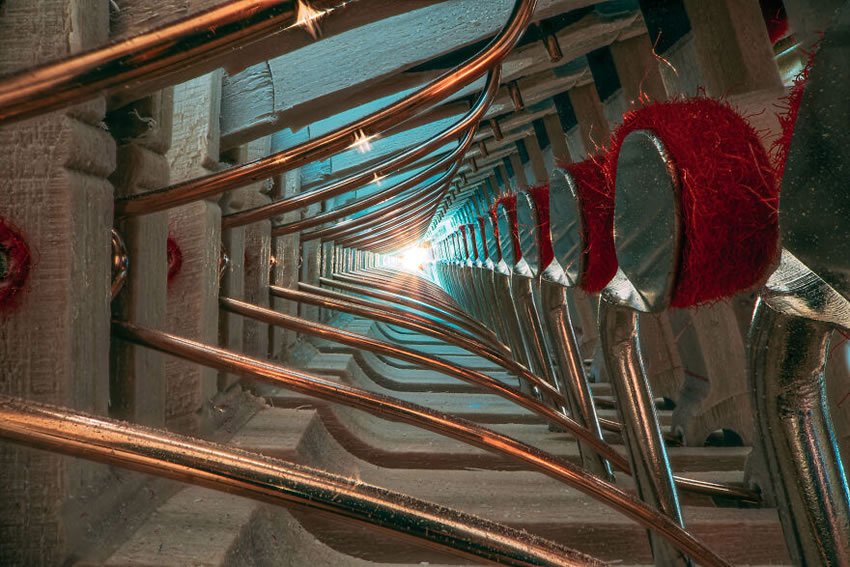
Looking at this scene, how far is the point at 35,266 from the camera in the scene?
28.7 inches

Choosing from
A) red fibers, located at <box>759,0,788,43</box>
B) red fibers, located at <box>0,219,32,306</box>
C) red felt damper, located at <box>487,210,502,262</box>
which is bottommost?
red fibers, located at <box>0,219,32,306</box>

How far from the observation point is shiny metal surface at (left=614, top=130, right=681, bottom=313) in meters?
0.61

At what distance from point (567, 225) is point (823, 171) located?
0.60 meters

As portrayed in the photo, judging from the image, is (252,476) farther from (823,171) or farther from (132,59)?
(823,171)

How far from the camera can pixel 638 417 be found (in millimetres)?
916

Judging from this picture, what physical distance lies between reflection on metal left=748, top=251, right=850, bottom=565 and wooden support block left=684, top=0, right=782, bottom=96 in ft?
4.93

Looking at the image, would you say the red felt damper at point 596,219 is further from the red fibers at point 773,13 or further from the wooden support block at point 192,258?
the red fibers at point 773,13

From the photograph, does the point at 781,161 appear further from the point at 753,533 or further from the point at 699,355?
the point at 699,355

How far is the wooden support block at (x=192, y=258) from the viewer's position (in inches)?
49.5

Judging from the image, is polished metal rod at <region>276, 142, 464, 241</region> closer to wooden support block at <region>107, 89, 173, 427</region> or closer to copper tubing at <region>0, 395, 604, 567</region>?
wooden support block at <region>107, 89, 173, 427</region>

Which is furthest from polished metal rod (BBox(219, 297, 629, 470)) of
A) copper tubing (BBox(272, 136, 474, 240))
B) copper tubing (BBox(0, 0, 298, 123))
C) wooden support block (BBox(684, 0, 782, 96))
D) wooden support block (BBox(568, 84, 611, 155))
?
wooden support block (BBox(568, 84, 611, 155))

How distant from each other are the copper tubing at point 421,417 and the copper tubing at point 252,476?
0.32m

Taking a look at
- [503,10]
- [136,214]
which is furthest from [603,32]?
[136,214]

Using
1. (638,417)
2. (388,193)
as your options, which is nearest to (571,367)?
(638,417)
